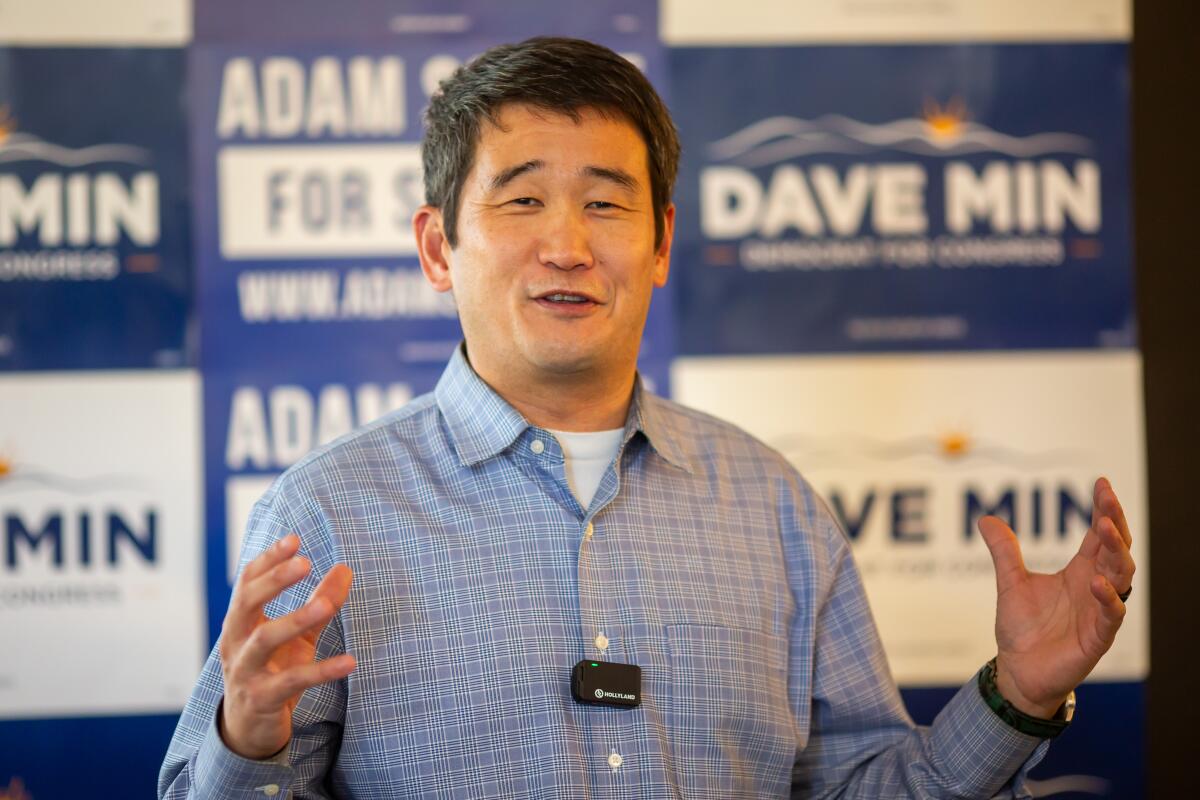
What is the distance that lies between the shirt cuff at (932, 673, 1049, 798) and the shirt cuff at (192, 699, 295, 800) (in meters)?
0.87

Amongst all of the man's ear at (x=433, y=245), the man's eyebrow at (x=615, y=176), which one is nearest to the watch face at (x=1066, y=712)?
the man's eyebrow at (x=615, y=176)

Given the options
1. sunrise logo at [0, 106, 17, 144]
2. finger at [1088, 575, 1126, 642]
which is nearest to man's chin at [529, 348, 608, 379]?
finger at [1088, 575, 1126, 642]

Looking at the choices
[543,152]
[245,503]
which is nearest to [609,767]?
[543,152]

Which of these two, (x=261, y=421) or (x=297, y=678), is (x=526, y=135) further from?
(x=261, y=421)

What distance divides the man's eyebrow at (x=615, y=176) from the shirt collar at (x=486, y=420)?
0.31m

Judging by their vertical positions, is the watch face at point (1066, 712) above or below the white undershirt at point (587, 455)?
below

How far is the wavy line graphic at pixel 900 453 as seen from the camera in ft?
9.52

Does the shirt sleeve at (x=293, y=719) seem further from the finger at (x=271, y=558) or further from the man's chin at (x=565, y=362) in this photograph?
the man's chin at (x=565, y=362)

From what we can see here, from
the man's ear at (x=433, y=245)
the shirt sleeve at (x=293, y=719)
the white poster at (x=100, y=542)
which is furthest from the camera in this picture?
the white poster at (x=100, y=542)

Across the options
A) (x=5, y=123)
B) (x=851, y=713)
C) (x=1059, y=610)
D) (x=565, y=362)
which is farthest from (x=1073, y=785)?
(x=5, y=123)

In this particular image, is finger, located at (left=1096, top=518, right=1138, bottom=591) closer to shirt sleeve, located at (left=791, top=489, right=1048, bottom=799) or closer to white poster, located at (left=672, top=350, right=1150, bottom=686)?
shirt sleeve, located at (left=791, top=489, right=1048, bottom=799)

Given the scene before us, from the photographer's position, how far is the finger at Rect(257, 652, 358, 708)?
126 centimetres

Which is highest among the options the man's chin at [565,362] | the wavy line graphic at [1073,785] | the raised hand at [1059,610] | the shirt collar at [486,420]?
the man's chin at [565,362]

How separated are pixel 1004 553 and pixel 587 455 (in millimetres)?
604
